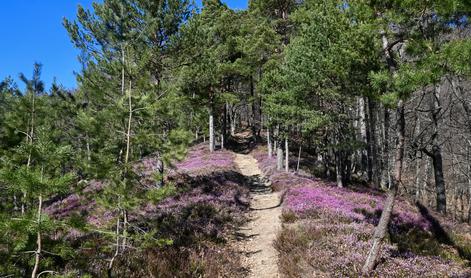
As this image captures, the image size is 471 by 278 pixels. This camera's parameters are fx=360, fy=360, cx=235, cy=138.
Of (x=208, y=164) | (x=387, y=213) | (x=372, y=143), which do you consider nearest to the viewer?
(x=387, y=213)

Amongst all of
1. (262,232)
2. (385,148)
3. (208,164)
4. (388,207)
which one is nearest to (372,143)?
(385,148)

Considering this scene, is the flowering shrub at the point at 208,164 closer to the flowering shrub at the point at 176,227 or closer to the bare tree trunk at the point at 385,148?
the flowering shrub at the point at 176,227

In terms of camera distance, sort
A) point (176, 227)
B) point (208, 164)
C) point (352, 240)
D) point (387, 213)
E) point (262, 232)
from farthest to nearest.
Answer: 1. point (208, 164)
2. point (262, 232)
3. point (176, 227)
4. point (352, 240)
5. point (387, 213)

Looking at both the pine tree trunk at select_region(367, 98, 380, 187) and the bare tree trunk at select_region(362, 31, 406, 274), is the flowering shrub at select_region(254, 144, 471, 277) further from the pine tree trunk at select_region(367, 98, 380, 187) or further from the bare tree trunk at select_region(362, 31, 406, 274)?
the pine tree trunk at select_region(367, 98, 380, 187)

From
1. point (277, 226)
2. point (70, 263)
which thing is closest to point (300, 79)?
point (277, 226)

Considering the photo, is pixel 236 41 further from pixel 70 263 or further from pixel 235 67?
pixel 70 263

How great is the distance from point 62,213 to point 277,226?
38.8 feet

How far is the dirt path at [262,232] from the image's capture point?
35.2ft

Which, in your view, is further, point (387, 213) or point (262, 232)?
point (262, 232)

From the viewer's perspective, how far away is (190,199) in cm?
1678

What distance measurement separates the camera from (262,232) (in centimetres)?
1404

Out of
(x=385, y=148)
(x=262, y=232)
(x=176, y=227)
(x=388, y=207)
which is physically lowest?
(x=262, y=232)

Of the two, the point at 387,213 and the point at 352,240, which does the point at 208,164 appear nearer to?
the point at 352,240

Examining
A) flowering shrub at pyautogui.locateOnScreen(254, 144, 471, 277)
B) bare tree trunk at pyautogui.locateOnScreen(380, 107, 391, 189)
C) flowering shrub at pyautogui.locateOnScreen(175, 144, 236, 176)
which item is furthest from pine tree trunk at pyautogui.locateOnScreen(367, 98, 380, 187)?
flowering shrub at pyautogui.locateOnScreen(175, 144, 236, 176)
